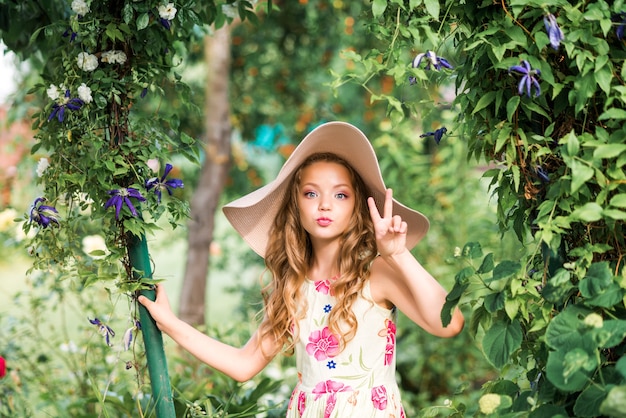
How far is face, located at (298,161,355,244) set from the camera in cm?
213

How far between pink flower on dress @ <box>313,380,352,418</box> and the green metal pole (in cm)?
42

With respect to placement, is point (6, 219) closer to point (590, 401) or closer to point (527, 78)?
point (527, 78)

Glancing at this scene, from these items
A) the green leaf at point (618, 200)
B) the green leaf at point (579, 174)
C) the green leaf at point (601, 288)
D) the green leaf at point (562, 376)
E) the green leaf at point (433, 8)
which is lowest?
the green leaf at point (562, 376)

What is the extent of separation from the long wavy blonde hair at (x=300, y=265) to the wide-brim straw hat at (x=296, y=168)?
0.09 ft

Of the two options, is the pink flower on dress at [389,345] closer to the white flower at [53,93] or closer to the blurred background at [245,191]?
the blurred background at [245,191]

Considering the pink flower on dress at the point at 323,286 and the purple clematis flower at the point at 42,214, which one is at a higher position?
the purple clematis flower at the point at 42,214

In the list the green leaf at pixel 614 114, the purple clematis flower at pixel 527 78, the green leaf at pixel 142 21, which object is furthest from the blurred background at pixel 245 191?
the green leaf at pixel 142 21

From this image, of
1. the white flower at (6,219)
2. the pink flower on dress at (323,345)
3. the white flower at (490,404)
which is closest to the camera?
the white flower at (490,404)

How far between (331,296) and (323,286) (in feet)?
0.15

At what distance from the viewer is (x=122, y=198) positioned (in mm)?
2031

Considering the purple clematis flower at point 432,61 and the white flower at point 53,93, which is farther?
the white flower at point 53,93

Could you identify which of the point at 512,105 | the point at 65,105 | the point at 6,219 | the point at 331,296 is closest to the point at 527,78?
the point at 512,105

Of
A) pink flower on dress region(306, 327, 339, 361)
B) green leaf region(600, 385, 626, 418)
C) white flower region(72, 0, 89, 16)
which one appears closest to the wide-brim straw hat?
pink flower on dress region(306, 327, 339, 361)

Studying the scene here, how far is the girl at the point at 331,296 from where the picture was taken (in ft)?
6.84
